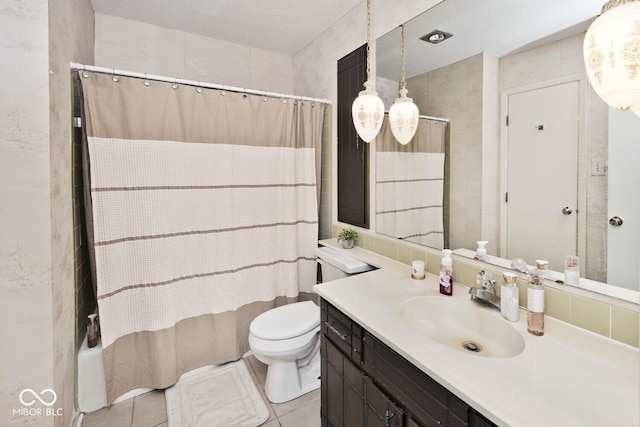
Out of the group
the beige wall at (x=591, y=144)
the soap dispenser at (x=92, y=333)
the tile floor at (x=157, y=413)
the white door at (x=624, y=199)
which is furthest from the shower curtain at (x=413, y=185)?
the soap dispenser at (x=92, y=333)

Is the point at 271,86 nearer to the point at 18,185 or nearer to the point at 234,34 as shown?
the point at 234,34

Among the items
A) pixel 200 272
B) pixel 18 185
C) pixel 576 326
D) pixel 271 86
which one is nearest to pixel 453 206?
pixel 576 326

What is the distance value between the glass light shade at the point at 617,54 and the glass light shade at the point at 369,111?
37.0 inches

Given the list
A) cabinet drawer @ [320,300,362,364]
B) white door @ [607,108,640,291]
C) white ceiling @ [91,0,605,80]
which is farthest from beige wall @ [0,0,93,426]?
white door @ [607,108,640,291]

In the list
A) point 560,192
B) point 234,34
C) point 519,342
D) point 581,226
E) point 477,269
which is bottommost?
point 519,342

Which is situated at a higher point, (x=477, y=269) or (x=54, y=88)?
(x=54, y=88)

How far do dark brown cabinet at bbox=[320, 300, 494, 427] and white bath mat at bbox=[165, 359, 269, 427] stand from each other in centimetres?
52

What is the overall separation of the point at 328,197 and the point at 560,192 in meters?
1.60

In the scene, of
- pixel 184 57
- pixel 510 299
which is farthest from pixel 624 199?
pixel 184 57

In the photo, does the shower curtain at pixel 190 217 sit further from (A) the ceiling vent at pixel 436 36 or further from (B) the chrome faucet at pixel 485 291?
(B) the chrome faucet at pixel 485 291

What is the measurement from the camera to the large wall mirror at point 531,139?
0.94m

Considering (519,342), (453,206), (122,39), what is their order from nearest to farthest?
1. (519,342)
2. (453,206)
3. (122,39)

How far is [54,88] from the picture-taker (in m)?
1.27

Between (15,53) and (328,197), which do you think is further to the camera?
(328,197)
